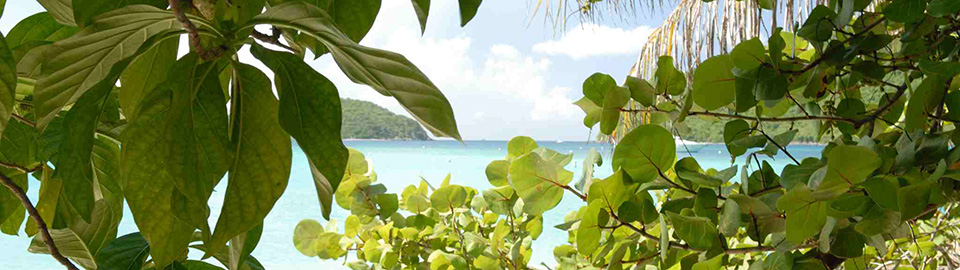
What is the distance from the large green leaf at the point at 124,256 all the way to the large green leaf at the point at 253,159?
136 mm

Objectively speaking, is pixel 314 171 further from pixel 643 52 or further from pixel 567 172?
pixel 643 52

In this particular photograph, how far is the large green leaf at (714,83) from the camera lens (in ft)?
1.45

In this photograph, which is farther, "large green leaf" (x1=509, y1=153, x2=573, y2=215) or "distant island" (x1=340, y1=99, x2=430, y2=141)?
"distant island" (x1=340, y1=99, x2=430, y2=141)

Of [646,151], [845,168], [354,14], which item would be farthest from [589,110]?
[354,14]

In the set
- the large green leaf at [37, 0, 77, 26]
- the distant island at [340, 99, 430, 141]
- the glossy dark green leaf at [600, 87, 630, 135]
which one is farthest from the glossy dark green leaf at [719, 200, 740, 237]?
the distant island at [340, 99, 430, 141]

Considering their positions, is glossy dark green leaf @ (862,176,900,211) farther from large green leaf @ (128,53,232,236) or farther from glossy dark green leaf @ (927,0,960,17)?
large green leaf @ (128,53,232,236)

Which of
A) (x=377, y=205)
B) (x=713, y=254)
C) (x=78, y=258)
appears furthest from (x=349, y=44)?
(x=377, y=205)

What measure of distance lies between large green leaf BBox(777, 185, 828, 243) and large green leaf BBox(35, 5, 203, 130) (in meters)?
0.32

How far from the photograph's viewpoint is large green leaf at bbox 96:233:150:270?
0.99 feet

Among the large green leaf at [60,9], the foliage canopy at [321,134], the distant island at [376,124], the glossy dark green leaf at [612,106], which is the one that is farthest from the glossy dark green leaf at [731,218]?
the distant island at [376,124]

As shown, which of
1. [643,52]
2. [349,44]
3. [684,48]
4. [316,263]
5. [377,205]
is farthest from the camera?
[316,263]

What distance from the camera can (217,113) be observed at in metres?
0.20

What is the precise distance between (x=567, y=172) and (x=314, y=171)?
33cm

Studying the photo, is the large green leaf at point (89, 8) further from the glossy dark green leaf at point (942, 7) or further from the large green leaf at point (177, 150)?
the glossy dark green leaf at point (942, 7)
